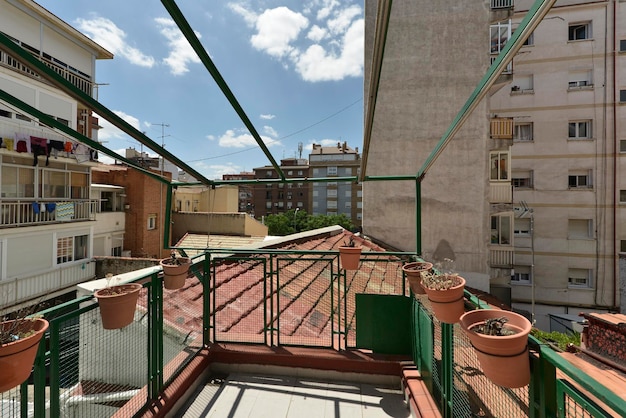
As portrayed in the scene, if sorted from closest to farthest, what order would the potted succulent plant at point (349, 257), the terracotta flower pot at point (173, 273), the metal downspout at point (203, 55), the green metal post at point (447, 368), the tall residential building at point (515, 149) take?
the metal downspout at point (203, 55) → the green metal post at point (447, 368) → the terracotta flower pot at point (173, 273) → the potted succulent plant at point (349, 257) → the tall residential building at point (515, 149)

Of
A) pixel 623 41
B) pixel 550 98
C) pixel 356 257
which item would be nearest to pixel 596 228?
pixel 550 98

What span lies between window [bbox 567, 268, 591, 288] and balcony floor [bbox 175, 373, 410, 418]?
17.4m

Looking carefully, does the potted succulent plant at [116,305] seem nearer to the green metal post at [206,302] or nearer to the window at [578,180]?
the green metal post at [206,302]

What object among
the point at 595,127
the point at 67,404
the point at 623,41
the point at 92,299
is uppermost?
the point at 623,41

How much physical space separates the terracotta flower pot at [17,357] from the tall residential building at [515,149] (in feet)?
38.3

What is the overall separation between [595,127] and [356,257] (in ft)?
61.0

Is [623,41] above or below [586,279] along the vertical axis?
above

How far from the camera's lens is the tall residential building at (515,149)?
38.8 feet

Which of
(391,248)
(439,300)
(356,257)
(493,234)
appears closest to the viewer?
(439,300)

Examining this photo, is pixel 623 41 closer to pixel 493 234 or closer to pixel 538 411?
pixel 493 234

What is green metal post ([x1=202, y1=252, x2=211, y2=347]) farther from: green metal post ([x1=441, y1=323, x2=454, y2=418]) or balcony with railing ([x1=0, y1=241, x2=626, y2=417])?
green metal post ([x1=441, y1=323, x2=454, y2=418])

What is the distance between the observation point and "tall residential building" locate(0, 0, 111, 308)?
37.0 ft

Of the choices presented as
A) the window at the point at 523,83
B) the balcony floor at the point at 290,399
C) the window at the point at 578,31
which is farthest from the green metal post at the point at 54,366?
the window at the point at 578,31

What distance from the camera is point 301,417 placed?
2562 millimetres
